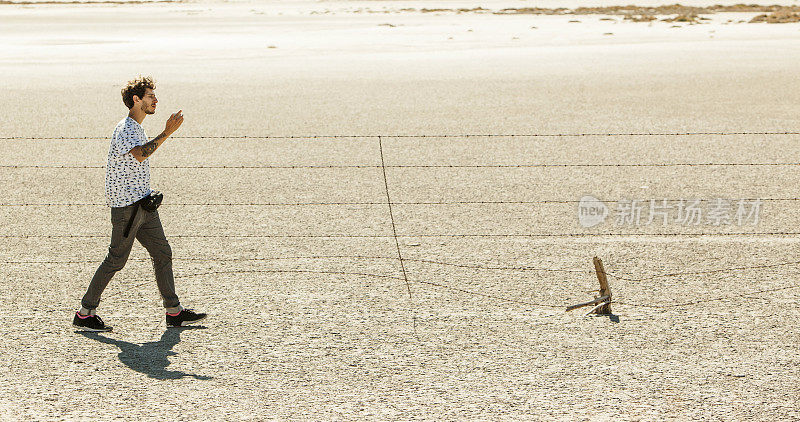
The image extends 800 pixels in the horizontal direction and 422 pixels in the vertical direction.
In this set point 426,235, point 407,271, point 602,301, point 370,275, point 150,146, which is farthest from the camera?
point 426,235

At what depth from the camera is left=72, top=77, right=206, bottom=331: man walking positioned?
228 inches

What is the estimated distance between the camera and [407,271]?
24.5 ft

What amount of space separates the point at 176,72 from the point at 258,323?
20.7m

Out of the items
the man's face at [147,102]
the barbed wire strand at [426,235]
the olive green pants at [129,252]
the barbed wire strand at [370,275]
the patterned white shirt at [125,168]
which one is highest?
the man's face at [147,102]

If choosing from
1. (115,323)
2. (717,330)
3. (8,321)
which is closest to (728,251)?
(717,330)

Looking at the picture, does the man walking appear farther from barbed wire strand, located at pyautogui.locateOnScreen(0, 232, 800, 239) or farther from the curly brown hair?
barbed wire strand, located at pyautogui.locateOnScreen(0, 232, 800, 239)

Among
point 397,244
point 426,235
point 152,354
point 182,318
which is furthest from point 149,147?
point 426,235

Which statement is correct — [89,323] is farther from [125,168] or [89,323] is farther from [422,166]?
[422,166]

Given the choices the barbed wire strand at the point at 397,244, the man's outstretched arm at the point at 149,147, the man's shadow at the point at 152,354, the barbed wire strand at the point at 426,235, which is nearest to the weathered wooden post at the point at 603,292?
the barbed wire strand at the point at 397,244

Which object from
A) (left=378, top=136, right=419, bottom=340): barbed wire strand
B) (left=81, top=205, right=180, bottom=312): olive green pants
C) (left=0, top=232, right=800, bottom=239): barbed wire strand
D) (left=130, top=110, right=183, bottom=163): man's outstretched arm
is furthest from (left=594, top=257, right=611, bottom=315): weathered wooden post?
(left=130, top=110, right=183, bottom=163): man's outstretched arm

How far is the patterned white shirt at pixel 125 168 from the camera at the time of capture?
5.78 metres

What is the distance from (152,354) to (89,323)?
1.97ft

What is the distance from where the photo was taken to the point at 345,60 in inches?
1148

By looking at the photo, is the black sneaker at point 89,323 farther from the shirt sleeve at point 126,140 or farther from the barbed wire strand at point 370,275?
the shirt sleeve at point 126,140
